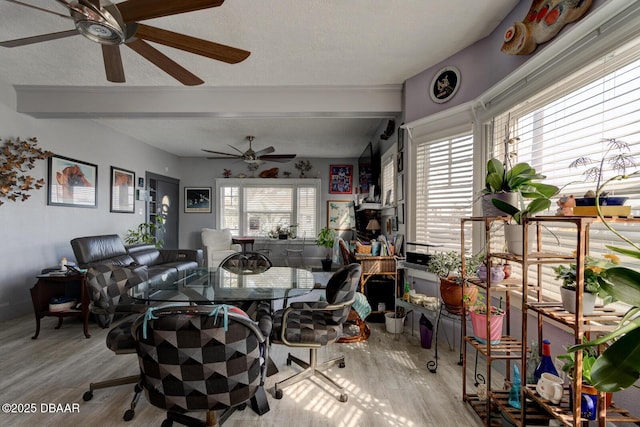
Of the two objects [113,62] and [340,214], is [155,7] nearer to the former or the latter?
[113,62]

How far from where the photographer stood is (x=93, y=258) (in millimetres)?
3721

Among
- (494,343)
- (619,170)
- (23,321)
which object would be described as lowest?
(23,321)

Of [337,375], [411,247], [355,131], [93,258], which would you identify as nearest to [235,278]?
[337,375]

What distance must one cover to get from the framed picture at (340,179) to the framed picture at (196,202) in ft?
9.96

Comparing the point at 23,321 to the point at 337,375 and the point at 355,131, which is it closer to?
the point at 337,375

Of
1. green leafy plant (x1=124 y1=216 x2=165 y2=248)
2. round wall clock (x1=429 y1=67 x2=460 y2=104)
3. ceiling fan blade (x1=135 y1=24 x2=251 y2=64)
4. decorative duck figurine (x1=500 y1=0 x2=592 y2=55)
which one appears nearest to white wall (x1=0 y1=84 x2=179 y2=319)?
green leafy plant (x1=124 y1=216 x2=165 y2=248)

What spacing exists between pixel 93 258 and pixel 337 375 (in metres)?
3.37

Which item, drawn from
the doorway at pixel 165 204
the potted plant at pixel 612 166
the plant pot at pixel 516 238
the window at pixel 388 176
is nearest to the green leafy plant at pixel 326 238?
the window at pixel 388 176

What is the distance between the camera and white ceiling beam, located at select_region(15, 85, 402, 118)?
3.48 meters

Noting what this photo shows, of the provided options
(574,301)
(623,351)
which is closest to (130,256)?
(574,301)

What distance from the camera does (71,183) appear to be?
413 cm

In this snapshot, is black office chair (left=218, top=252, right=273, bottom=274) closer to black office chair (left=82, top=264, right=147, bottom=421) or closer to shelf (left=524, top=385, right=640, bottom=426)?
black office chair (left=82, top=264, right=147, bottom=421)

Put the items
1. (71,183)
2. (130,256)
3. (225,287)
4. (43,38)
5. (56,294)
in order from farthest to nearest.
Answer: (130,256)
(71,183)
(56,294)
(225,287)
(43,38)

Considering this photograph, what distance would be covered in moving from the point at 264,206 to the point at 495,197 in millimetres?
6100
